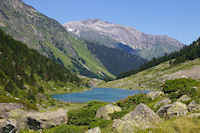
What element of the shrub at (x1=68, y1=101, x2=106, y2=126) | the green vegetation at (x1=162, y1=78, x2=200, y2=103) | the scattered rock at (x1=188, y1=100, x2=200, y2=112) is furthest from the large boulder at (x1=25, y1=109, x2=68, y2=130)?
the green vegetation at (x1=162, y1=78, x2=200, y2=103)

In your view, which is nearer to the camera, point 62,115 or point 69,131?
point 69,131

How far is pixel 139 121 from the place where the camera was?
12.1 meters

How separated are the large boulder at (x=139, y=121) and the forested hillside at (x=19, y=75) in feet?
124

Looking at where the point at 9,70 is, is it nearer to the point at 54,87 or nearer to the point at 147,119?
the point at 54,87

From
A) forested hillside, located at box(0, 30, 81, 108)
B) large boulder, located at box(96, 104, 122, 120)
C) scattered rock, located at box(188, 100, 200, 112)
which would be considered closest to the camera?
scattered rock, located at box(188, 100, 200, 112)

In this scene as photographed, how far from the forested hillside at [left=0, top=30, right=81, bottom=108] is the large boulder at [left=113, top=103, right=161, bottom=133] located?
3765 cm

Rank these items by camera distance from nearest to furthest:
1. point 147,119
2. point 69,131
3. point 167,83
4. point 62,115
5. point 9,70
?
point 147,119
point 69,131
point 62,115
point 167,83
point 9,70

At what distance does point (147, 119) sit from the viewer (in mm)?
13117

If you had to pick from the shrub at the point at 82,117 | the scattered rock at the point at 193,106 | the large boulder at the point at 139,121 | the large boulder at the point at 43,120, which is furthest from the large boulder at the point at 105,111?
the scattered rock at the point at 193,106

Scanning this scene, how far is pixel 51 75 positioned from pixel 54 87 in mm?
20390

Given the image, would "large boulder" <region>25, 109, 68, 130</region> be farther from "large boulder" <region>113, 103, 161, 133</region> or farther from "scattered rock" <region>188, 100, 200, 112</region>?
"scattered rock" <region>188, 100, 200, 112</region>

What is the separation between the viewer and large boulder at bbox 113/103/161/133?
1031 cm

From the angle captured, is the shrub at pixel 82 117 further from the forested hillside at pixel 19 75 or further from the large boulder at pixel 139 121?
the forested hillside at pixel 19 75

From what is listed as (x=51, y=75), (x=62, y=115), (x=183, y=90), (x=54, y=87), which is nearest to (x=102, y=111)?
(x=62, y=115)
